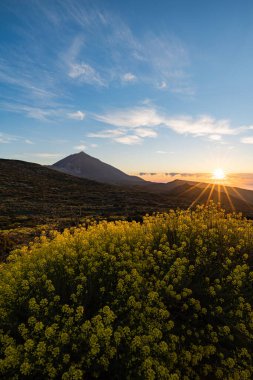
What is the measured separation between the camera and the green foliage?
4949 millimetres

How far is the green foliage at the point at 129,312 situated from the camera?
4.95 m

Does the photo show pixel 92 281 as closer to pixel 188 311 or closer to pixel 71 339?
pixel 71 339

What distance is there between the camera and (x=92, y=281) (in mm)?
6523

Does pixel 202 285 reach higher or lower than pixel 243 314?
higher

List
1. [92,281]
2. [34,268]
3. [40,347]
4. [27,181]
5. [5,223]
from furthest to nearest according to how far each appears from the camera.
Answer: [27,181], [5,223], [34,268], [92,281], [40,347]

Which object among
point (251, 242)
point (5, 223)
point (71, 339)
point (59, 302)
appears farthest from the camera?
point (5, 223)

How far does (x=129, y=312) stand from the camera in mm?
5824

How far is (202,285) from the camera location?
6711mm

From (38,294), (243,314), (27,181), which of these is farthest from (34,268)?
(27,181)

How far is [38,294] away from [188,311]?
3.24 m

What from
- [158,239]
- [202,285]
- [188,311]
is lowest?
[188,311]

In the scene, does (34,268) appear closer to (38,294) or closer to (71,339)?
(38,294)

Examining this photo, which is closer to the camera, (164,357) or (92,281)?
(164,357)

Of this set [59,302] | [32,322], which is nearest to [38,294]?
[59,302]
